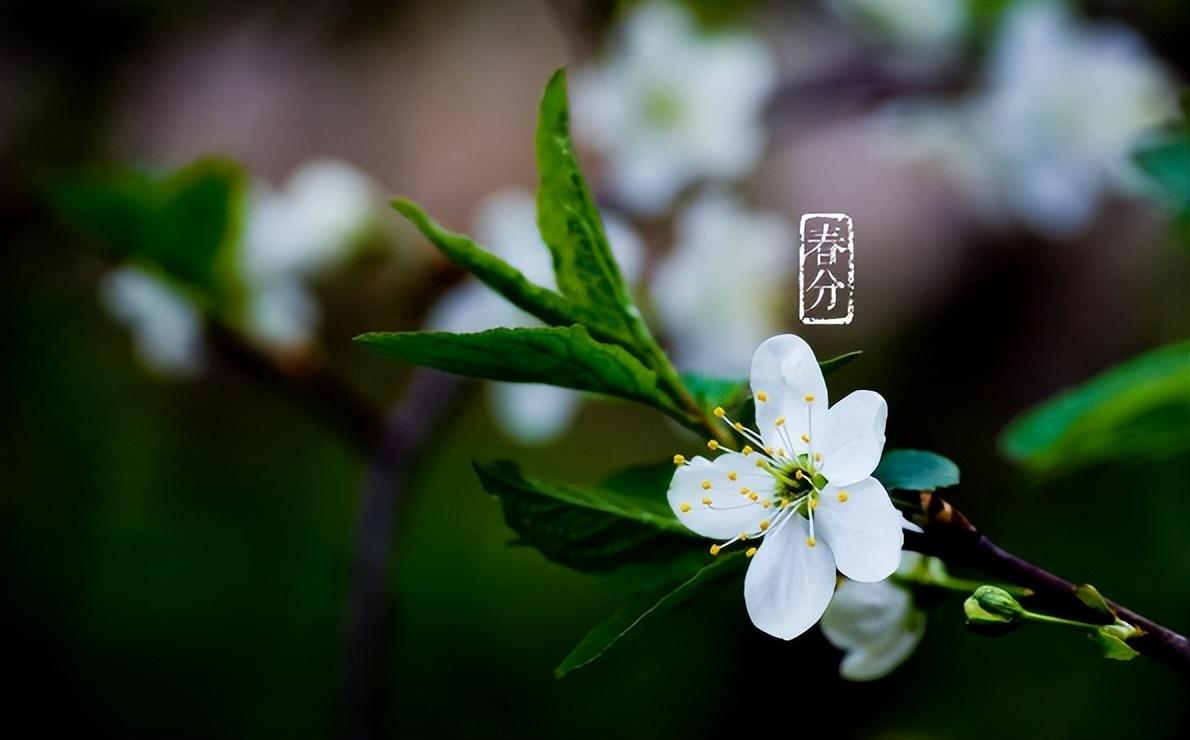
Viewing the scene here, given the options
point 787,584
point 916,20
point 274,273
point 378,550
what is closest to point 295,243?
point 274,273

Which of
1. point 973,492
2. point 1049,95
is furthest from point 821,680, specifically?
point 1049,95

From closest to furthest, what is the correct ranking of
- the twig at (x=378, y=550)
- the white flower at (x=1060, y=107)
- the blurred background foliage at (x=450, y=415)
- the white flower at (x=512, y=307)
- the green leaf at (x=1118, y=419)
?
the green leaf at (x=1118, y=419), the twig at (x=378, y=550), the white flower at (x=512, y=307), the white flower at (x=1060, y=107), the blurred background foliage at (x=450, y=415)

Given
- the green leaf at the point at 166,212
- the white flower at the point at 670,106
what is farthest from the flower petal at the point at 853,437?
the white flower at the point at 670,106

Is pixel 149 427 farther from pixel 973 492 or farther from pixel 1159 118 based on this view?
pixel 1159 118

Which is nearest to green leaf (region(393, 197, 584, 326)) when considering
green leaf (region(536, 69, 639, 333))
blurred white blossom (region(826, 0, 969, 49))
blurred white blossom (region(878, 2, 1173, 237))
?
green leaf (region(536, 69, 639, 333))

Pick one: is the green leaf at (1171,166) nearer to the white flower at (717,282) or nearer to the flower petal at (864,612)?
the flower petal at (864,612)
